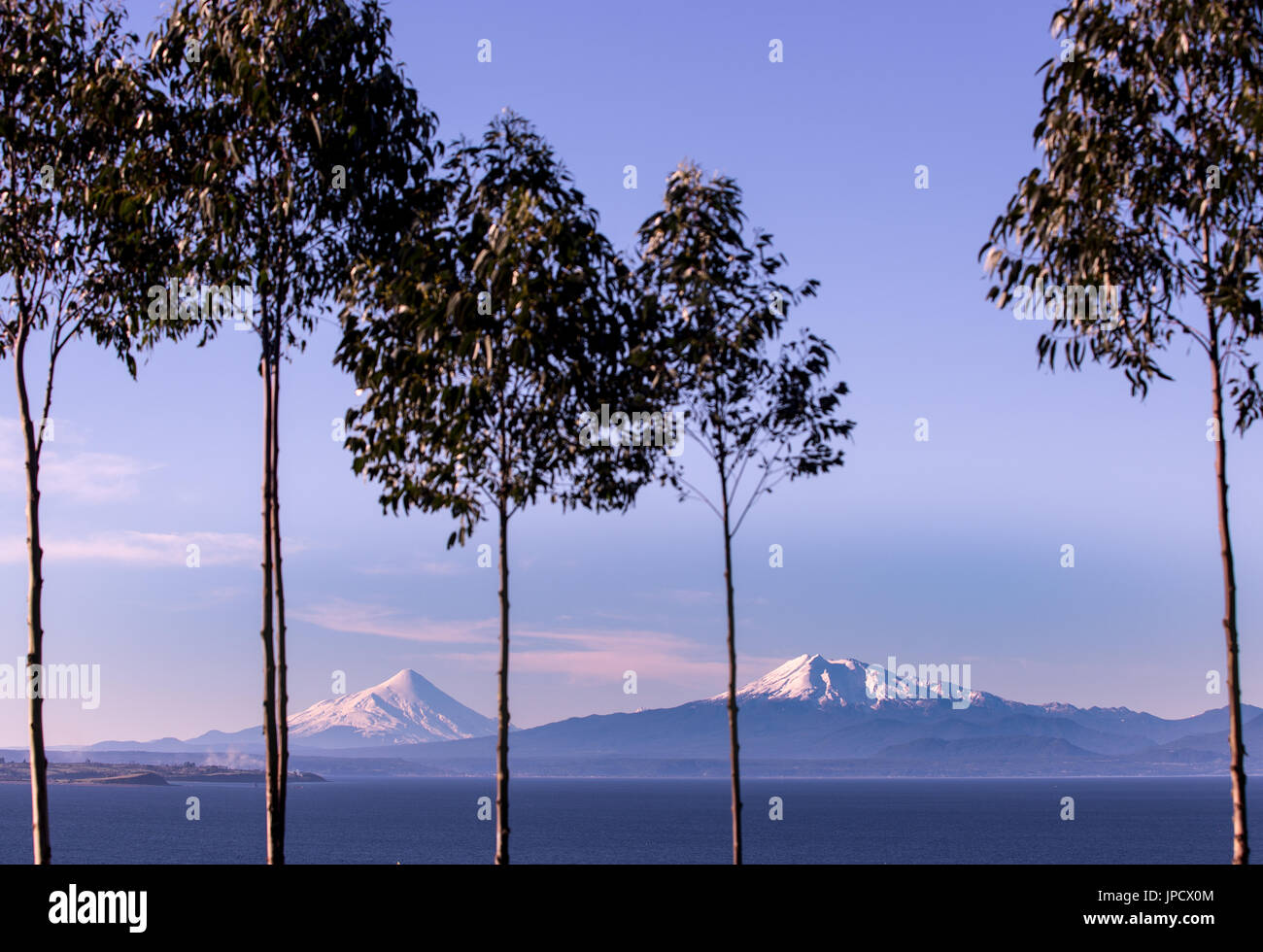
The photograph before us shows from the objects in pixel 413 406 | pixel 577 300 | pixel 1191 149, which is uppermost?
pixel 1191 149

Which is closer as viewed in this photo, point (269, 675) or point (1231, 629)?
point (1231, 629)

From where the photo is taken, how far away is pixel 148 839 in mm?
165375

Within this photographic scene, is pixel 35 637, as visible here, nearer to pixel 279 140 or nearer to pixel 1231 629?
pixel 279 140

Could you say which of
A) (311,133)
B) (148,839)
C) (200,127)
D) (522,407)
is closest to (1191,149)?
(522,407)

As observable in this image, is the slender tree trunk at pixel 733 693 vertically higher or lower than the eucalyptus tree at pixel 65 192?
lower

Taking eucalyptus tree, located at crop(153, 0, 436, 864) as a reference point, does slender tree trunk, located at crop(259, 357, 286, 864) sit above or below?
below

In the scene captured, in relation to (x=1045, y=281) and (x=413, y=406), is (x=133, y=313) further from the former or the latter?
(x=1045, y=281)

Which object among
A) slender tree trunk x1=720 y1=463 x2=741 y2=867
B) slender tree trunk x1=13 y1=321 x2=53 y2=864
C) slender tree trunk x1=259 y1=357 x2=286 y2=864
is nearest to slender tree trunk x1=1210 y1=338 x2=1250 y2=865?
slender tree trunk x1=720 y1=463 x2=741 y2=867

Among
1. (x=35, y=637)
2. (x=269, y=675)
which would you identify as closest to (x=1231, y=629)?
(x=269, y=675)

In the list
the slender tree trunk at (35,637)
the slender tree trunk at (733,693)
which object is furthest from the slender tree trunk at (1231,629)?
the slender tree trunk at (35,637)

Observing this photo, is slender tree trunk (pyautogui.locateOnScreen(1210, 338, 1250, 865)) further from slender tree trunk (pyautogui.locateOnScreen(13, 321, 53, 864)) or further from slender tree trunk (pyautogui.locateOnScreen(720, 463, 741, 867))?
slender tree trunk (pyautogui.locateOnScreen(13, 321, 53, 864))

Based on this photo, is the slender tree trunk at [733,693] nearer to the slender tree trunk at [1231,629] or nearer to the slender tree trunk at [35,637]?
the slender tree trunk at [1231,629]
